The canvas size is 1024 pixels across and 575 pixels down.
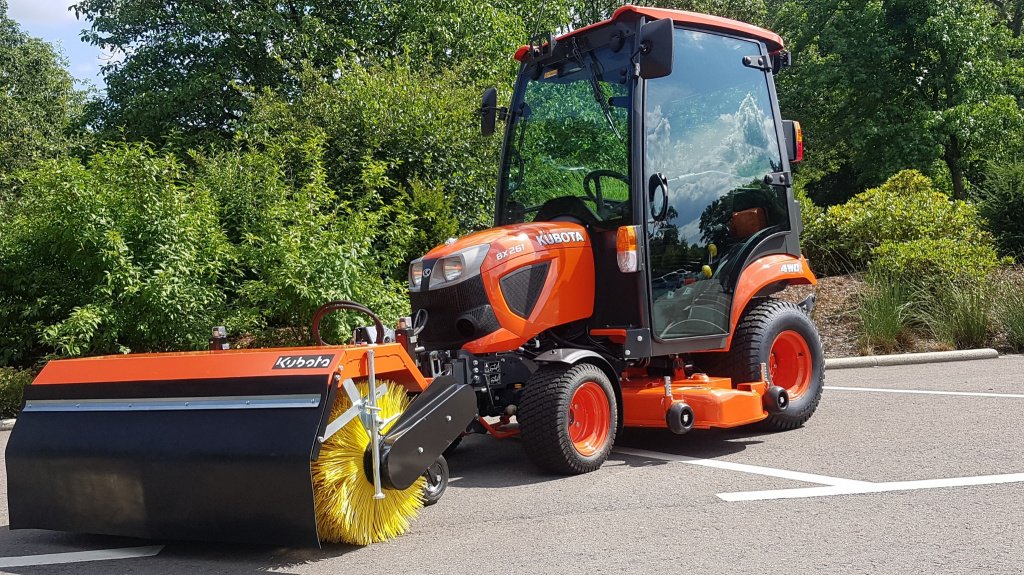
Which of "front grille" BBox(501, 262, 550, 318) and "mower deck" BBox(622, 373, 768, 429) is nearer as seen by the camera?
"front grille" BBox(501, 262, 550, 318)

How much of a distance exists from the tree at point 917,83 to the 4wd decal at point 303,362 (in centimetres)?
2233

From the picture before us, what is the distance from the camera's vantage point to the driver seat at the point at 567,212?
616 centimetres

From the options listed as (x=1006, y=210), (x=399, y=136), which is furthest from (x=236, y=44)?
(x=1006, y=210)

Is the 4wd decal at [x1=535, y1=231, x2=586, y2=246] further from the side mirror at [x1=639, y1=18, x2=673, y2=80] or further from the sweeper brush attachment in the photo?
the sweeper brush attachment

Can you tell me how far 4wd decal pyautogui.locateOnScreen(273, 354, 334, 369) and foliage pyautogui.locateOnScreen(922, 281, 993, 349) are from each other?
366 inches

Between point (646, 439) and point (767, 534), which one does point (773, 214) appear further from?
point (767, 534)

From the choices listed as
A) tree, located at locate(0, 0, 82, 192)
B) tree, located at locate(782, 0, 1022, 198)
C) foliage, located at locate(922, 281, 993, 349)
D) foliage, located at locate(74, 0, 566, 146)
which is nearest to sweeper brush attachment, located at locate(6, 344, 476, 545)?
foliage, located at locate(922, 281, 993, 349)

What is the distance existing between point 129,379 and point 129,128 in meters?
16.6

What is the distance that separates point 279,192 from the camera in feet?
33.1

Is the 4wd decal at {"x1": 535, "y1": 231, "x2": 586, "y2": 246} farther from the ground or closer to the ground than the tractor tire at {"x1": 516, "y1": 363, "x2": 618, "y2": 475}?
farther from the ground

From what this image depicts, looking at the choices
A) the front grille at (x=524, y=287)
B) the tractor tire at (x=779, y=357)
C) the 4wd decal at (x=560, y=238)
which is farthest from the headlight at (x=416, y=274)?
the tractor tire at (x=779, y=357)

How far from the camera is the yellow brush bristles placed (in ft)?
13.6

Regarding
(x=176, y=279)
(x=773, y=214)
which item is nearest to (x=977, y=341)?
(x=773, y=214)

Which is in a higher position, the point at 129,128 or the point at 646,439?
the point at 129,128
